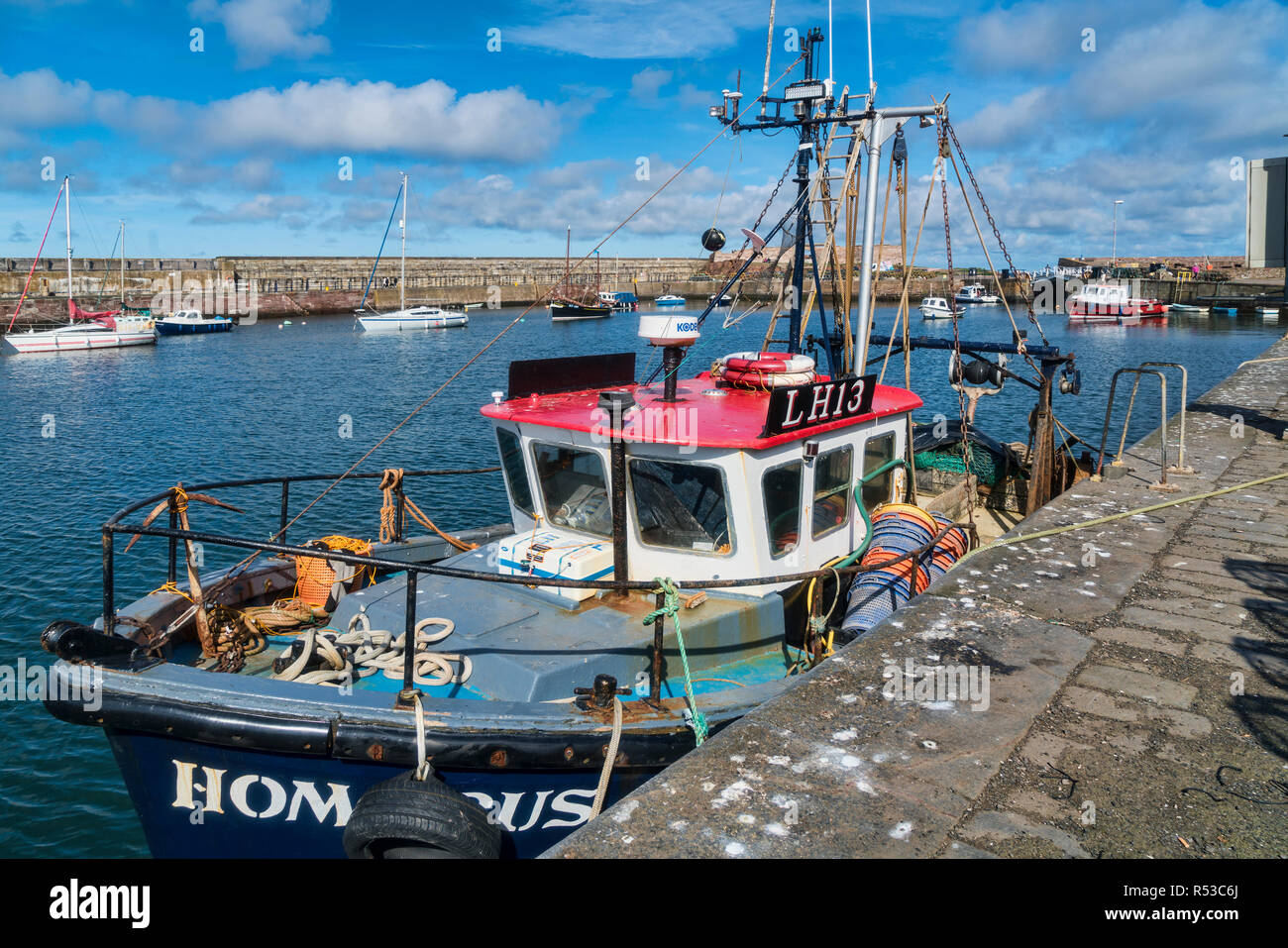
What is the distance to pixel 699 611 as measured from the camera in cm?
602

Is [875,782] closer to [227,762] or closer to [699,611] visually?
[699,611]

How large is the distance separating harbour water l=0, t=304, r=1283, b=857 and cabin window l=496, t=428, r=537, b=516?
4.61 ft

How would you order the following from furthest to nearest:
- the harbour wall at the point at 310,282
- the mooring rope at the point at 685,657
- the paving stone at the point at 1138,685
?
the harbour wall at the point at 310,282 → the mooring rope at the point at 685,657 → the paving stone at the point at 1138,685

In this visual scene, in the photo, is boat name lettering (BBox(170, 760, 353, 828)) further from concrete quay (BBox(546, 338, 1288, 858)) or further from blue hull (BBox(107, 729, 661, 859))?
concrete quay (BBox(546, 338, 1288, 858))

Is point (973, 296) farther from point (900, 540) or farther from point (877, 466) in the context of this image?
point (900, 540)

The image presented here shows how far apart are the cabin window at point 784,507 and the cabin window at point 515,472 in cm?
190

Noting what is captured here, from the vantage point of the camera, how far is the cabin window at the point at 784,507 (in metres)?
6.23

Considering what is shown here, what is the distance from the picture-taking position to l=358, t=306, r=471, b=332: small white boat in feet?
198

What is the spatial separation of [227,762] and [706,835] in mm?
2937

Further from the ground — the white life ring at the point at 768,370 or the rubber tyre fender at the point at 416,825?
the white life ring at the point at 768,370

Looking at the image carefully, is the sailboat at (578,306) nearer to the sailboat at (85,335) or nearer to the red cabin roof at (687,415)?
the sailboat at (85,335)

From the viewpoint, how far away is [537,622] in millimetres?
5879

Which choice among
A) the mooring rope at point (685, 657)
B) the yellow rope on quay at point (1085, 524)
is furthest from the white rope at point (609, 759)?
the yellow rope on quay at point (1085, 524)
